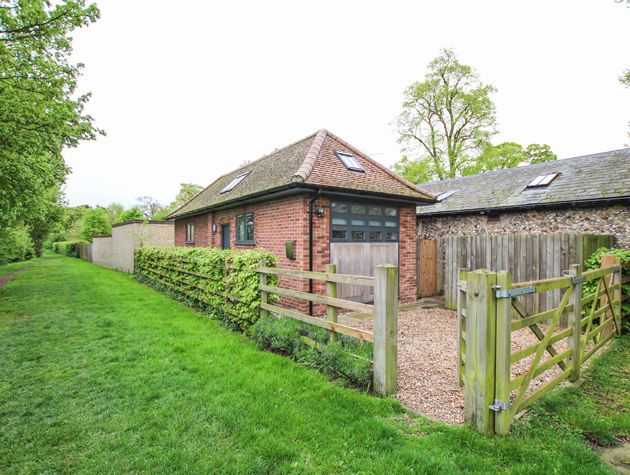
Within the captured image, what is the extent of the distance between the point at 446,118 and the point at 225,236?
25310 millimetres

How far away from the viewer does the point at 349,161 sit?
989cm

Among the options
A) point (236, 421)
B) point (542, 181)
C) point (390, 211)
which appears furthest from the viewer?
point (542, 181)

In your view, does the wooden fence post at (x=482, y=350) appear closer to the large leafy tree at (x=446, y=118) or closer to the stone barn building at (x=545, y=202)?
the stone barn building at (x=545, y=202)

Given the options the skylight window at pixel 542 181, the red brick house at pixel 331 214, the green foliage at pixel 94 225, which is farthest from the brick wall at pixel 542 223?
the green foliage at pixel 94 225

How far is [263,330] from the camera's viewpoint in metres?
5.50

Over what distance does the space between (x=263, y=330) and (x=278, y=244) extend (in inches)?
145

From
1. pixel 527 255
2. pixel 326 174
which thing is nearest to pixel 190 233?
pixel 326 174

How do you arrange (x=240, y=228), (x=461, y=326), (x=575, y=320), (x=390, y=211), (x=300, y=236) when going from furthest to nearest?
(x=240, y=228), (x=390, y=211), (x=300, y=236), (x=575, y=320), (x=461, y=326)

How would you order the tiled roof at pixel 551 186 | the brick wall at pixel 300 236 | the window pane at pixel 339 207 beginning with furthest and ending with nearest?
the tiled roof at pixel 551 186 → the window pane at pixel 339 207 → the brick wall at pixel 300 236

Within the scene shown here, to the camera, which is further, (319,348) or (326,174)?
(326,174)

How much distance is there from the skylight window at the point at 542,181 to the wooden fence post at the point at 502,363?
12357mm

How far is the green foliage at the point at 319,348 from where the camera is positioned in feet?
13.2

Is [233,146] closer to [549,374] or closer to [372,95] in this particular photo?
[372,95]

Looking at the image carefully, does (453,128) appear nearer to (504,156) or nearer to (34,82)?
(504,156)
